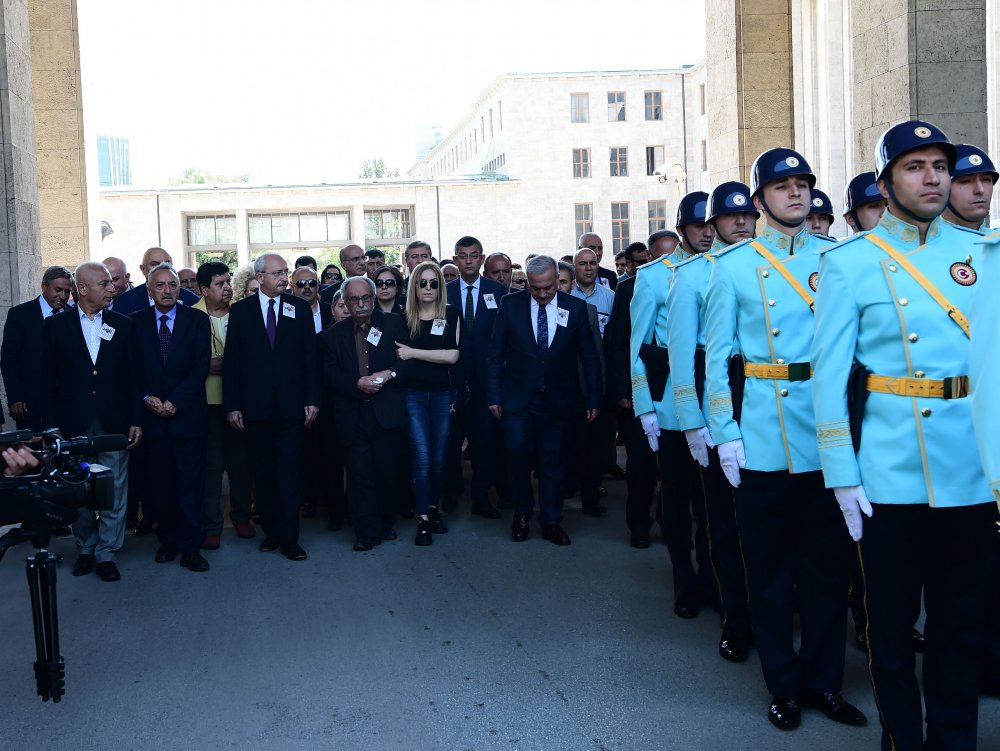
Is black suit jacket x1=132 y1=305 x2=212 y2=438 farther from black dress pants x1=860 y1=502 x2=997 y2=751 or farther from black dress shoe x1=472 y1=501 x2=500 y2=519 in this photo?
black dress pants x1=860 y1=502 x2=997 y2=751

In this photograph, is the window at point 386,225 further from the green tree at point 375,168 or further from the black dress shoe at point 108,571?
the green tree at point 375,168

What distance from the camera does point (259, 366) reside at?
7516 millimetres

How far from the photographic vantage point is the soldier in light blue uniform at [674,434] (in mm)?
5711

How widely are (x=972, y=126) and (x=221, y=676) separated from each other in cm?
625

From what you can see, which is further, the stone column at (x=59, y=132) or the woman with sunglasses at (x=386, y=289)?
the stone column at (x=59, y=132)

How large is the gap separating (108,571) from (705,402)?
163 inches

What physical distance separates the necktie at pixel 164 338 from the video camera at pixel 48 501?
3.39 m

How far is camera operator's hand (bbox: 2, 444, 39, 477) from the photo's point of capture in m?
3.69

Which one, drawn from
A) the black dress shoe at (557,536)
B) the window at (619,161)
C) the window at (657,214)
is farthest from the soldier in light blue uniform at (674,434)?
the window at (619,161)

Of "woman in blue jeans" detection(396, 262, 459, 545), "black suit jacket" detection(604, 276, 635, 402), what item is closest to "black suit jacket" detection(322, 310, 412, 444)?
"woman in blue jeans" detection(396, 262, 459, 545)

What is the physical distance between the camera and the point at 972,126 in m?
7.65

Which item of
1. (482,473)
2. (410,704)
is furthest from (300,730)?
(482,473)

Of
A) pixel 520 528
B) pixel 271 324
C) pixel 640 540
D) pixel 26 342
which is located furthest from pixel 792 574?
pixel 26 342

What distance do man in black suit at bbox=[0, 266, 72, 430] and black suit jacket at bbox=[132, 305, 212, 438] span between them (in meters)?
1.10
